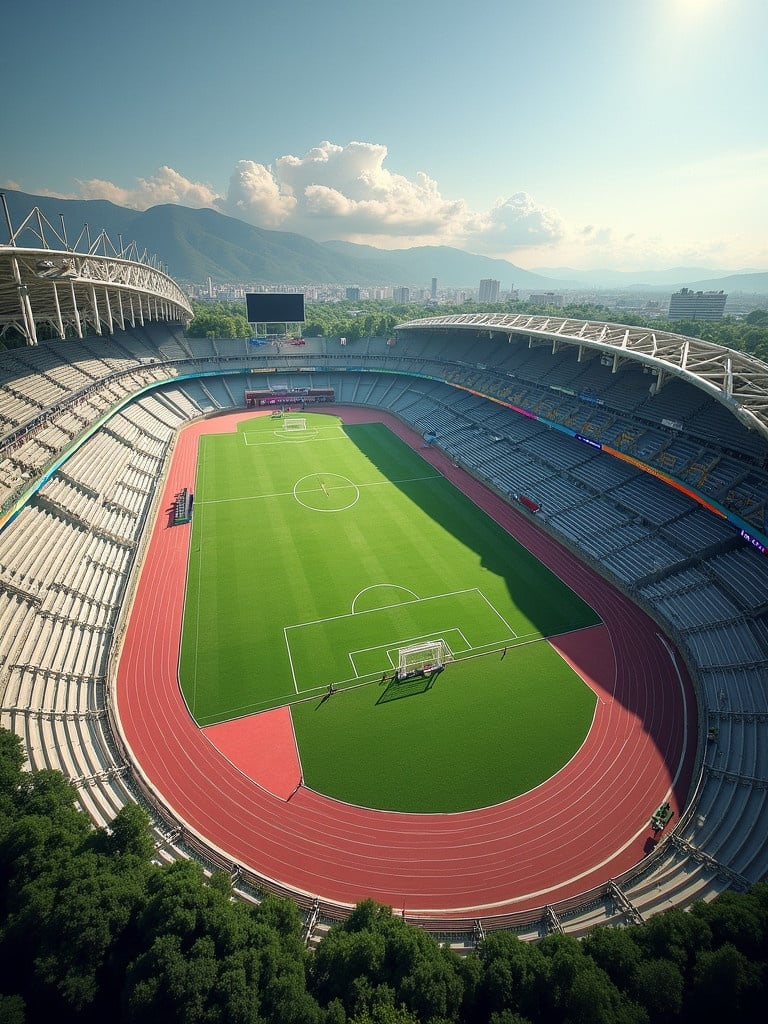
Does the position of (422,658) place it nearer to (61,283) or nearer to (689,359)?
(689,359)

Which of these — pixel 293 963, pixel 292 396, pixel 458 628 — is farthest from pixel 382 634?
pixel 292 396

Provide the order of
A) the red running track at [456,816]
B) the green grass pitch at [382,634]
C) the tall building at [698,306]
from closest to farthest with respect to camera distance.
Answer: the red running track at [456,816] → the green grass pitch at [382,634] → the tall building at [698,306]

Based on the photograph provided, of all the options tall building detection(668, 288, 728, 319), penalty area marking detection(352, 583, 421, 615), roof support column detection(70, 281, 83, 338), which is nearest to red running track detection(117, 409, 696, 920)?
penalty area marking detection(352, 583, 421, 615)

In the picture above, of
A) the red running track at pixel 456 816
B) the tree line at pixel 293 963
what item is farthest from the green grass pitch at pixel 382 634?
the tree line at pixel 293 963

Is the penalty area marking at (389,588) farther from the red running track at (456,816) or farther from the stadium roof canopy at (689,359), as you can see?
the stadium roof canopy at (689,359)

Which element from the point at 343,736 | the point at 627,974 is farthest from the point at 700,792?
the point at 343,736

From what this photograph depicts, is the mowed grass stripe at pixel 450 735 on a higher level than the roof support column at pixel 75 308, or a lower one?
lower

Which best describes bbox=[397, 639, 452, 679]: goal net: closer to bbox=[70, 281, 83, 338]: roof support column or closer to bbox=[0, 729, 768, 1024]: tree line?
bbox=[0, 729, 768, 1024]: tree line

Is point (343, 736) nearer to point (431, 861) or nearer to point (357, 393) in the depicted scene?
point (431, 861)
